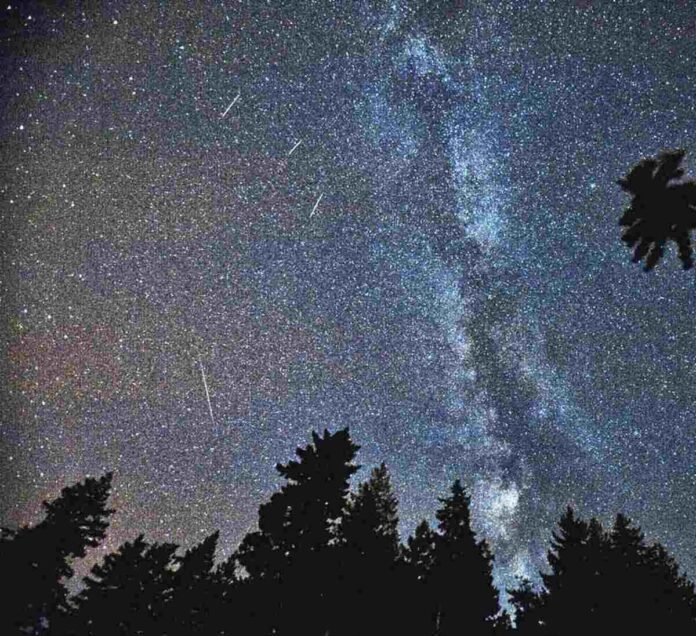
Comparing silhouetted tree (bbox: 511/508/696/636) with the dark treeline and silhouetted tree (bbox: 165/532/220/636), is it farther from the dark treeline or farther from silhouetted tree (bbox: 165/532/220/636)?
silhouetted tree (bbox: 165/532/220/636)

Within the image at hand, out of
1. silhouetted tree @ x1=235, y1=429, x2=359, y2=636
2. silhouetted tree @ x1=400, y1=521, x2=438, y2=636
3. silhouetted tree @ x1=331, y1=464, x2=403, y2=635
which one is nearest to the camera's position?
silhouetted tree @ x1=235, y1=429, x2=359, y2=636

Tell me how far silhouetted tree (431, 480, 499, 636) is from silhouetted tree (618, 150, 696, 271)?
18.3m

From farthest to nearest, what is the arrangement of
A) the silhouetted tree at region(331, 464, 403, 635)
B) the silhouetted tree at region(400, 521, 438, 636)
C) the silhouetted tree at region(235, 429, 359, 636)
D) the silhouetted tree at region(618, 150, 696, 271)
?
the silhouetted tree at region(400, 521, 438, 636) < the silhouetted tree at region(331, 464, 403, 635) < the silhouetted tree at region(235, 429, 359, 636) < the silhouetted tree at region(618, 150, 696, 271)

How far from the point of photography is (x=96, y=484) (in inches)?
849

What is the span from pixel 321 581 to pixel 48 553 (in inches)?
513

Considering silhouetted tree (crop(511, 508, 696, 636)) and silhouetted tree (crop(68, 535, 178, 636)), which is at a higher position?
silhouetted tree (crop(511, 508, 696, 636))

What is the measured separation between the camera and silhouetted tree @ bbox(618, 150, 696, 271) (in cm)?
393

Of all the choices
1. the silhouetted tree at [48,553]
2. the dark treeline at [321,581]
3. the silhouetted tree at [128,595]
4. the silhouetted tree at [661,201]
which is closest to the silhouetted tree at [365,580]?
the dark treeline at [321,581]

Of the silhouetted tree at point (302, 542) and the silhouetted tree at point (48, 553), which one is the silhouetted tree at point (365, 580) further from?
the silhouetted tree at point (48, 553)

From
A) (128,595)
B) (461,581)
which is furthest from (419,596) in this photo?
(128,595)

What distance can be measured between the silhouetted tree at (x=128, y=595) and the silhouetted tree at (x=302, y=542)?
541cm

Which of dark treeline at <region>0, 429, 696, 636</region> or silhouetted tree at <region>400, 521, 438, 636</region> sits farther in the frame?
silhouetted tree at <region>400, 521, 438, 636</region>

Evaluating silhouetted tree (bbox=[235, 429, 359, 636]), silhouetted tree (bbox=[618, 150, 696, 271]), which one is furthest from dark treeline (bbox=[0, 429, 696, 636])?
silhouetted tree (bbox=[618, 150, 696, 271])

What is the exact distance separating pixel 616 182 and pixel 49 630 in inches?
939
